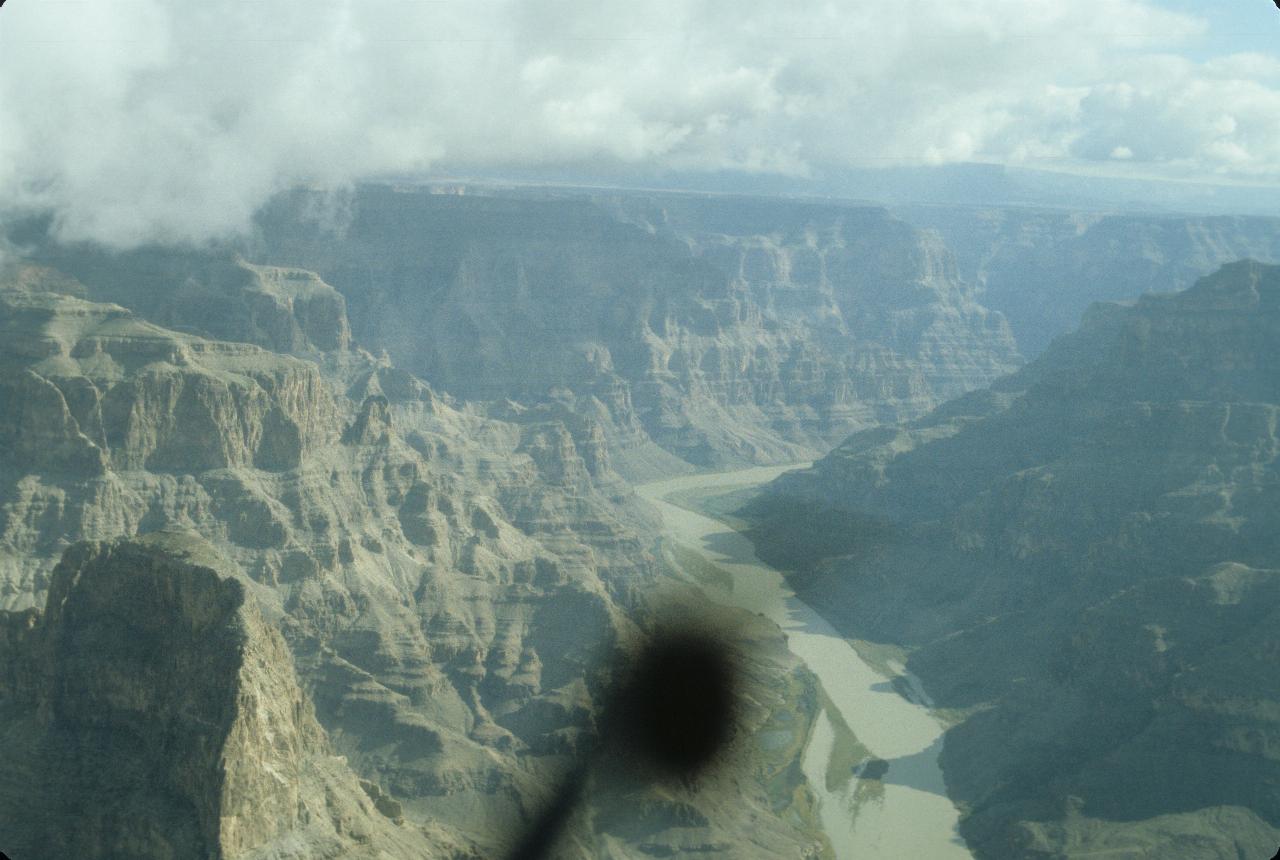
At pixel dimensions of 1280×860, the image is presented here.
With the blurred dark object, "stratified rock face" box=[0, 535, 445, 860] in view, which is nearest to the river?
the blurred dark object

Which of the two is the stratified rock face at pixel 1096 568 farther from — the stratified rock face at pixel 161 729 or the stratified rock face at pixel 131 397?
the stratified rock face at pixel 131 397

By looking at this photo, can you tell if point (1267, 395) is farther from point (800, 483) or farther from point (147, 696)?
point (147, 696)

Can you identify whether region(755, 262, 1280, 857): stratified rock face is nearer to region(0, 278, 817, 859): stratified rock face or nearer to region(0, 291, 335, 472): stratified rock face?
region(0, 278, 817, 859): stratified rock face

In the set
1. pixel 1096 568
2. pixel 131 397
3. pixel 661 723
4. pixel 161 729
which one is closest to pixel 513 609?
pixel 661 723

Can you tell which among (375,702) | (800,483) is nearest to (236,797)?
(375,702)

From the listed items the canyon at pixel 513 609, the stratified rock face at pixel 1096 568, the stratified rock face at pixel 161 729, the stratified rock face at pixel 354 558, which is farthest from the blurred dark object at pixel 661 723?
the stratified rock face at pixel 161 729
